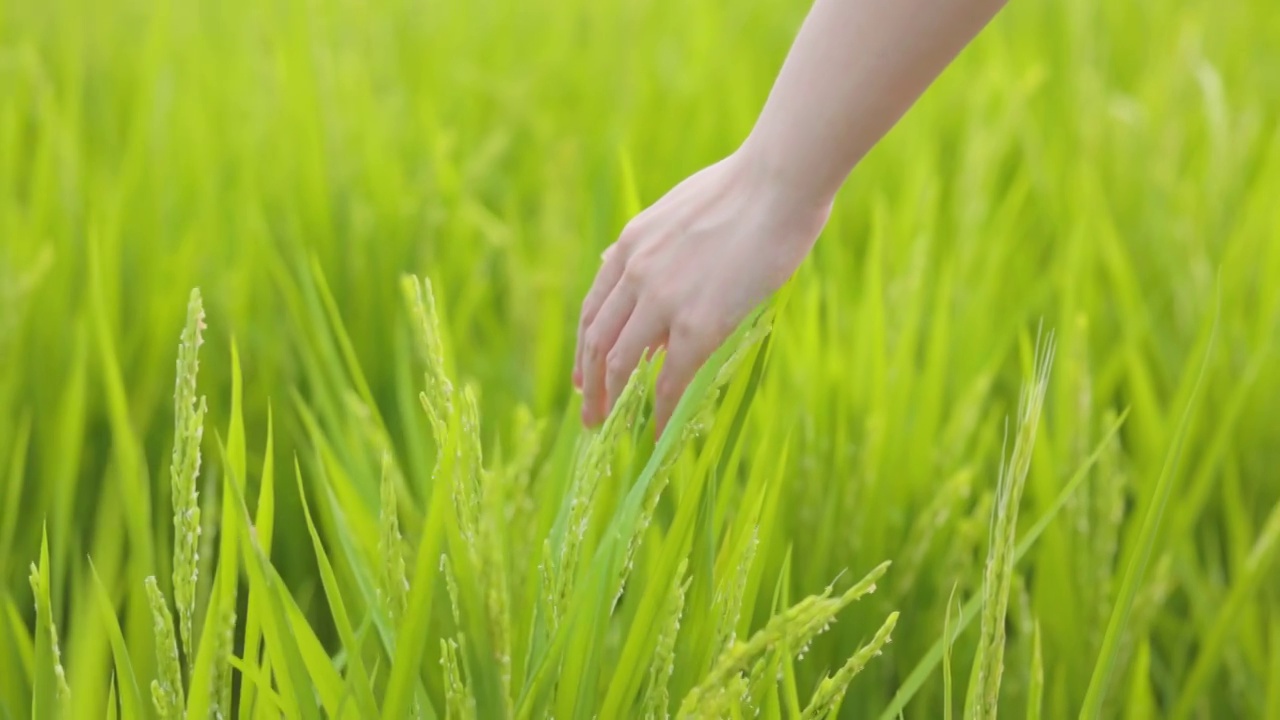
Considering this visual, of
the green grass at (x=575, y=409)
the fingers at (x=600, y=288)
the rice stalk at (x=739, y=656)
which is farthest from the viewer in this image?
the fingers at (x=600, y=288)

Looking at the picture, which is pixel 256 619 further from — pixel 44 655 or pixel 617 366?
pixel 617 366

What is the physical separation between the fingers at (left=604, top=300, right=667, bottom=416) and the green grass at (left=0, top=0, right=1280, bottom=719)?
36 mm

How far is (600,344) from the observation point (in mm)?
628

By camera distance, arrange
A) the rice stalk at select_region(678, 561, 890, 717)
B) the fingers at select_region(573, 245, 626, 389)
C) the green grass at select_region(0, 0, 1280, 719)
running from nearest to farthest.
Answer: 1. the rice stalk at select_region(678, 561, 890, 717)
2. the green grass at select_region(0, 0, 1280, 719)
3. the fingers at select_region(573, 245, 626, 389)

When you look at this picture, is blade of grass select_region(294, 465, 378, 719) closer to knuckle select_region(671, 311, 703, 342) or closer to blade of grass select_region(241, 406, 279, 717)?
blade of grass select_region(241, 406, 279, 717)

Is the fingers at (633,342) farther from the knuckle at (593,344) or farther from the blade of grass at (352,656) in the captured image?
the blade of grass at (352,656)

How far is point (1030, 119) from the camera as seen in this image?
1.54 metres

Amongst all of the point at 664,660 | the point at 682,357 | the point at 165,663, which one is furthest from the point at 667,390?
the point at 165,663

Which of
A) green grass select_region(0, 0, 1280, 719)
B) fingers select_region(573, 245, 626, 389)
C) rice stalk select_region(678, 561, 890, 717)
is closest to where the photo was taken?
rice stalk select_region(678, 561, 890, 717)

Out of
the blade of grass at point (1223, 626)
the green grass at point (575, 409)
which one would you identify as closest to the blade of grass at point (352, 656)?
the green grass at point (575, 409)

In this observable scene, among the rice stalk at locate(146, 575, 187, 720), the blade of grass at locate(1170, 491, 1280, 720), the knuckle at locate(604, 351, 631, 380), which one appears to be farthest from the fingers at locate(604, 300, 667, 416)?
the blade of grass at locate(1170, 491, 1280, 720)

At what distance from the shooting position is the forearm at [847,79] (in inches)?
19.7

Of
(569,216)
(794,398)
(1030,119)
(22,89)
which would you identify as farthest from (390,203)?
(1030,119)

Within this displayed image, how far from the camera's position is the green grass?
0.52m
